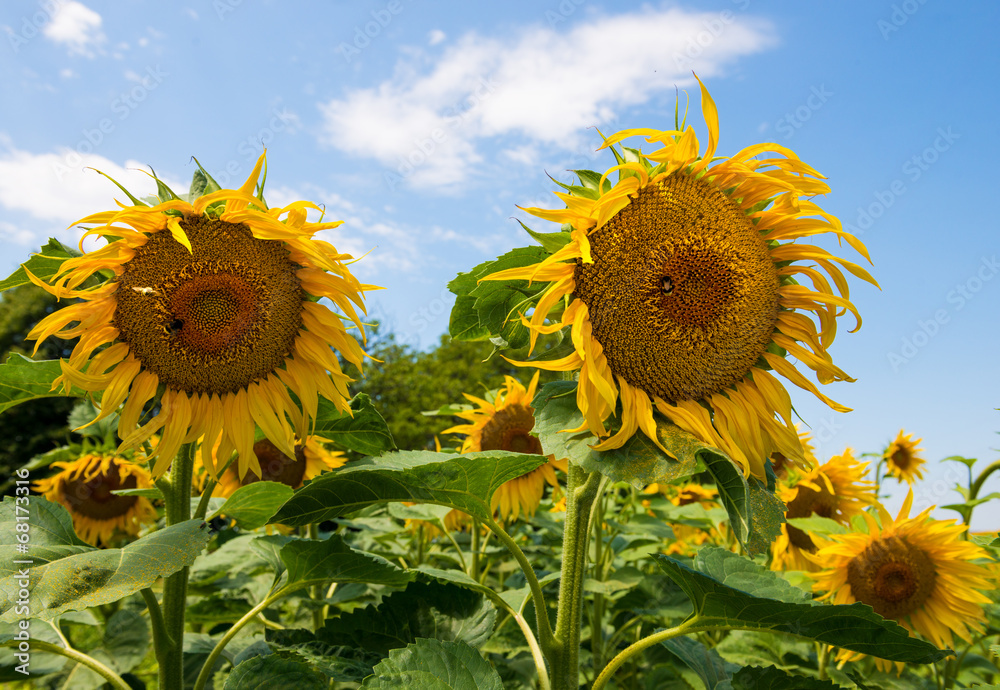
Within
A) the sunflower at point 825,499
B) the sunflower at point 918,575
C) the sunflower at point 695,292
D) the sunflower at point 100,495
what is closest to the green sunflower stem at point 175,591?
the sunflower at point 695,292

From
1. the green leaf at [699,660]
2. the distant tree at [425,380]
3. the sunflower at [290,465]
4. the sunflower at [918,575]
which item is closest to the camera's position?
the green leaf at [699,660]

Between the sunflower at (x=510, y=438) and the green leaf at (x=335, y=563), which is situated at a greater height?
the sunflower at (x=510, y=438)

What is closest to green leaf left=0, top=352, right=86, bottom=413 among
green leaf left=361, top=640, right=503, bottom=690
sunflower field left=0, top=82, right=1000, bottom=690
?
sunflower field left=0, top=82, right=1000, bottom=690

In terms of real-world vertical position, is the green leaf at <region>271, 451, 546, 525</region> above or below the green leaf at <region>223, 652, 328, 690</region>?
above

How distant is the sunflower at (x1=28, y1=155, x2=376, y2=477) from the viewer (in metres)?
1.81

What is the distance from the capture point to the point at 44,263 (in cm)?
184

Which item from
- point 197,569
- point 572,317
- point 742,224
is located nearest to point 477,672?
point 572,317

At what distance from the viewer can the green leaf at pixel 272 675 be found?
1746mm

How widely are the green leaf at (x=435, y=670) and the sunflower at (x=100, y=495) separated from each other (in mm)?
3095

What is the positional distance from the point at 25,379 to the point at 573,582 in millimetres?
1744

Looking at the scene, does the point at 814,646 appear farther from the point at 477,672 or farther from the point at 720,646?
the point at 477,672

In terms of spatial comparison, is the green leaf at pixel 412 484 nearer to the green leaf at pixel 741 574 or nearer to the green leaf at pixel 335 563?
the green leaf at pixel 335 563

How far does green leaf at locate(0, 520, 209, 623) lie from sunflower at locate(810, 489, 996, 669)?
2716mm

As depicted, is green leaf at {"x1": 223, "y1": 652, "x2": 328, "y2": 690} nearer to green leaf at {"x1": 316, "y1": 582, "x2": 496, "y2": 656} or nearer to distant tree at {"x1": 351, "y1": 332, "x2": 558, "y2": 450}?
green leaf at {"x1": 316, "y1": 582, "x2": 496, "y2": 656}
